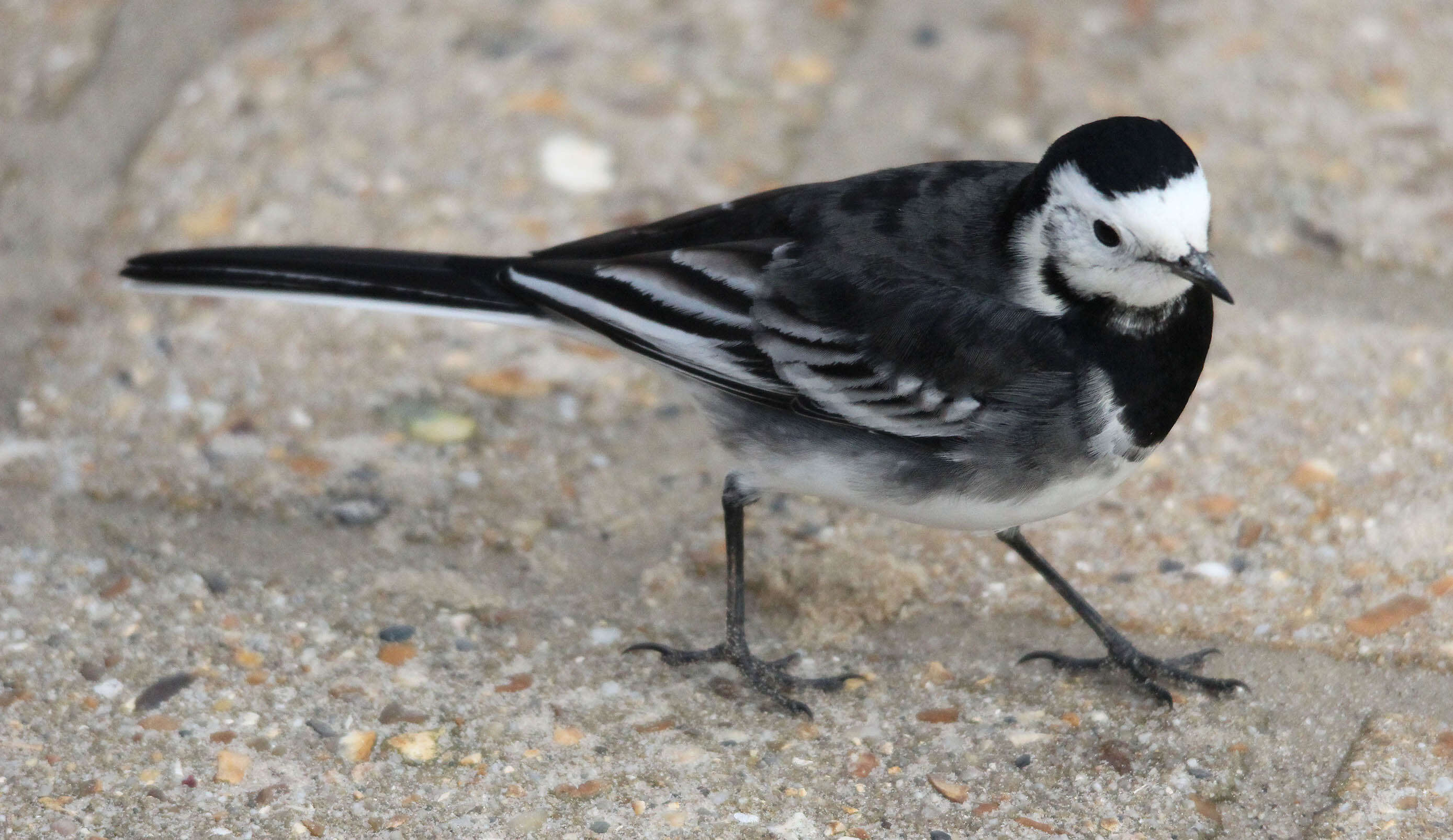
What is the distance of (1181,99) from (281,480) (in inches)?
122

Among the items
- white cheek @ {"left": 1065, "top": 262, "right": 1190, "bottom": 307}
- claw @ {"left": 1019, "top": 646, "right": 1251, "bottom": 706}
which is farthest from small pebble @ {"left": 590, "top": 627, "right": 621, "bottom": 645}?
white cheek @ {"left": 1065, "top": 262, "right": 1190, "bottom": 307}

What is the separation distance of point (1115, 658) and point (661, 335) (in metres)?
1.26

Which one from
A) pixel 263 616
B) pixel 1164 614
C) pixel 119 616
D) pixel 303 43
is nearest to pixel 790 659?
pixel 1164 614

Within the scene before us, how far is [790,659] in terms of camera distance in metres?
3.57

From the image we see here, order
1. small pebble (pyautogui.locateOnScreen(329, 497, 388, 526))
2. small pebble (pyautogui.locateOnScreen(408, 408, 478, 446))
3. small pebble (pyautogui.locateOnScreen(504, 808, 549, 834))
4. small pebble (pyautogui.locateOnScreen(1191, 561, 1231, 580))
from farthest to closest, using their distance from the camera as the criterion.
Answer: small pebble (pyautogui.locateOnScreen(408, 408, 478, 446)) < small pebble (pyautogui.locateOnScreen(329, 497, 388, 526)) < small pebble (pyautogui.locateOnScreen(1191, 561, 1231, 580)) < small pebble (pyautogui.locateOnScreen(504, 808, 549, 834))

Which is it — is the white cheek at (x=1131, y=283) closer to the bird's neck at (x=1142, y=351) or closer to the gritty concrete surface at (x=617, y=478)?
the bird's neck at (x=1142, y=351)

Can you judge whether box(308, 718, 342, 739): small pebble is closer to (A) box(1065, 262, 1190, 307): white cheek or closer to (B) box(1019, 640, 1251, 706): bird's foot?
(B) box(1019, 640, 1251, 706): bird's foot

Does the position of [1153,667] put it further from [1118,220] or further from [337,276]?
[337,276]

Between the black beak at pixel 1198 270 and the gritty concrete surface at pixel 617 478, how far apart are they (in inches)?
35.6

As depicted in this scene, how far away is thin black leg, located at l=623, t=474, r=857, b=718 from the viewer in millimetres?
3443

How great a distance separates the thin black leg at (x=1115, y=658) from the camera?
337 cm

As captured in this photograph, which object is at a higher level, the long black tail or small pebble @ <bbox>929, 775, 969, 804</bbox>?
the long black tail

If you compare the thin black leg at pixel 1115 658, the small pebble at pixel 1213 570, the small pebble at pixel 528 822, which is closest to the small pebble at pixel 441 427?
the small pebble at pixel 528 822

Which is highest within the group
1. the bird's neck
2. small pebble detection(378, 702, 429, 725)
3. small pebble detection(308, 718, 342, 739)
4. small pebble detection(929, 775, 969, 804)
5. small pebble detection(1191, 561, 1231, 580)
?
the bird's neck
